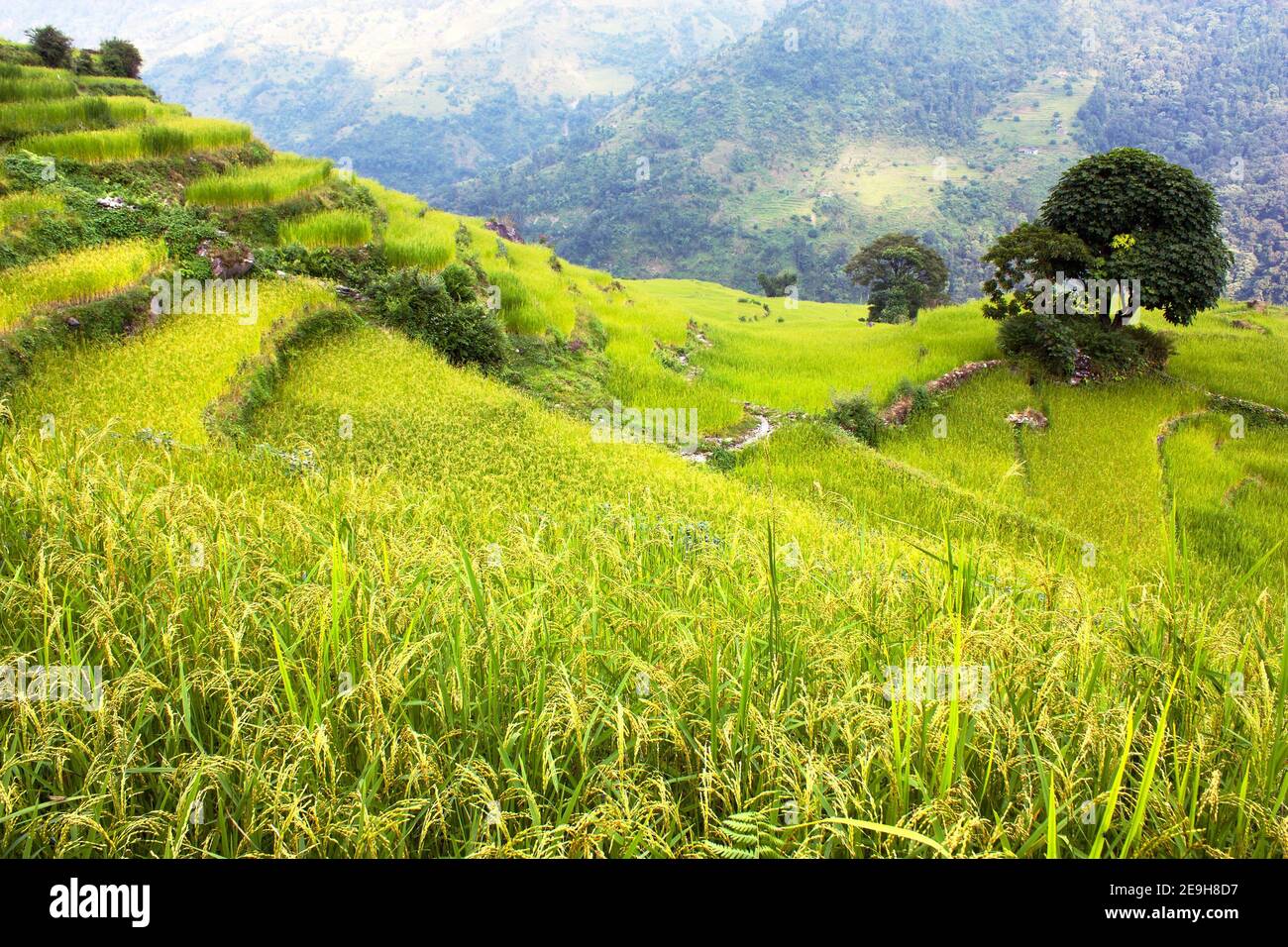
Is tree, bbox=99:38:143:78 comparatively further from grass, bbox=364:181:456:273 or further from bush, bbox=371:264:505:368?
bush, bbox=371:264:505:368

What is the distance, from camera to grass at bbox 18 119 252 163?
36.6 feet

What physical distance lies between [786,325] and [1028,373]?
49.4 ft

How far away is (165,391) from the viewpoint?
716cm

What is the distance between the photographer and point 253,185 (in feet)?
40.6

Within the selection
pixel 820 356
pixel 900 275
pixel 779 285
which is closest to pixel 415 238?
pixel 820 356

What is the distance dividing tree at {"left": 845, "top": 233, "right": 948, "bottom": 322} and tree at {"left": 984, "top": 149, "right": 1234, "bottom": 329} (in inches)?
810

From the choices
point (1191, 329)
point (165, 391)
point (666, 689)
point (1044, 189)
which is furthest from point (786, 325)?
point (1044, 189)

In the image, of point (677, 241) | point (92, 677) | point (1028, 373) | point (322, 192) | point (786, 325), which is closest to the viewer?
point (92, 677)

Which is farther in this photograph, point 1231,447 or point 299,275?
point 1231,447

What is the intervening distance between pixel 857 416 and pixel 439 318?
8.30 meters
